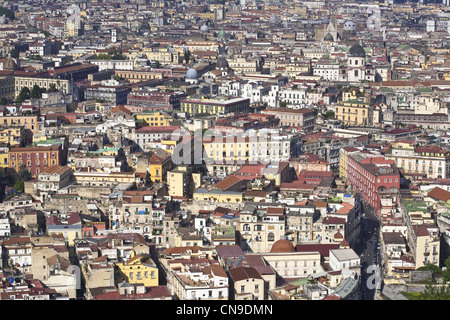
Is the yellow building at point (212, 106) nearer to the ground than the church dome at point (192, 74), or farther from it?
nearer to the ground

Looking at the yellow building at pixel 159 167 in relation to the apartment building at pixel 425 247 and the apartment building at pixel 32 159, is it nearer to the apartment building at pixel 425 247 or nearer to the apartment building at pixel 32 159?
the apartment building at pixel 32 159

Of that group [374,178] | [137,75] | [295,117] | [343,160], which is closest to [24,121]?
[295,117]

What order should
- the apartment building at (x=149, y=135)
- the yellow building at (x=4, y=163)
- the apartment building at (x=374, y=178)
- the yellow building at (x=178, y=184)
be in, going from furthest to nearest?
the apartment building at (x=149, y=135) < the yellow building at (x=4, y=163) < the apartment building at (x=374, y=178) < the yellow building at (x=178, y=184)

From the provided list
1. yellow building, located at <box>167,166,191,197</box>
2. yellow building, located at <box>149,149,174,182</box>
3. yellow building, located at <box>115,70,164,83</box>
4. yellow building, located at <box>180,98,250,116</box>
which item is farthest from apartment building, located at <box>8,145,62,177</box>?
yellow building, located at <box>115,70,164,83</box>

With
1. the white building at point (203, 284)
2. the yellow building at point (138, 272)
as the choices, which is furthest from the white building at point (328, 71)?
the white building at point (203, 284)

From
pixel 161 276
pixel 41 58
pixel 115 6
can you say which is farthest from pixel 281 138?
pixel 115 6
